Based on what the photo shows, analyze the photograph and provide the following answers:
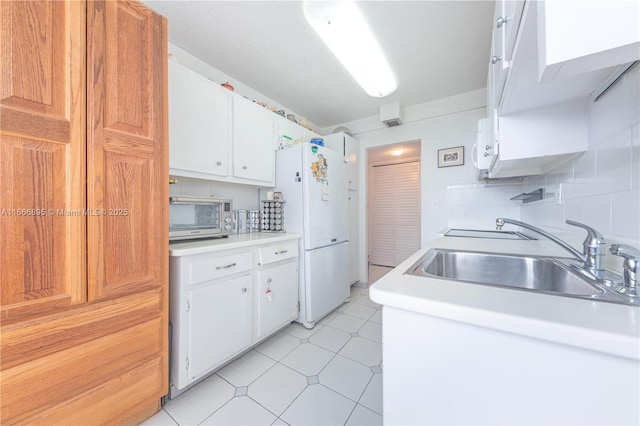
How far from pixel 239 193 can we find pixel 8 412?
1.67 metres

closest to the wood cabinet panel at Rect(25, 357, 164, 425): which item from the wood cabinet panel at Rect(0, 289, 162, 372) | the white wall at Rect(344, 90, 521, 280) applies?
the wood cabinet panel at Rect(0, 289, 162, 372)

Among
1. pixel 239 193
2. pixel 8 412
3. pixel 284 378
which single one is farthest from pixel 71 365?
pixel 239 193

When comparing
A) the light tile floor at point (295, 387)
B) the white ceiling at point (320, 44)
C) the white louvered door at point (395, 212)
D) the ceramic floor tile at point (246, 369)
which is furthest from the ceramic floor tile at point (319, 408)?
the white louvered door at point (395, 212)

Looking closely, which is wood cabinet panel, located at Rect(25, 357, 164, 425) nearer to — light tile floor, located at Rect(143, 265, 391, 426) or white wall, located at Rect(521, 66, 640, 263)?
light tile floor, located at Rect(143, 265, 391, 426)

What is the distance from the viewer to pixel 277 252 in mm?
1815

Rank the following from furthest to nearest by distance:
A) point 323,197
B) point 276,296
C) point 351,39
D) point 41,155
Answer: point 323,197
point 276,296
point 351,39
point 41,155

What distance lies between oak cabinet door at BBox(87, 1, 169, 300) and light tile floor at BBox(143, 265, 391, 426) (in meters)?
0.73

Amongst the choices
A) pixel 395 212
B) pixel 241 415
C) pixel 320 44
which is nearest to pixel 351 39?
pixel 320 44

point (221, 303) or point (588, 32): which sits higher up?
point (588, 32)

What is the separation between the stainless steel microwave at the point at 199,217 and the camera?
1.52 meters

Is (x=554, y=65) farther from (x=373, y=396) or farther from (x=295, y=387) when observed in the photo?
(x=295, y=387)

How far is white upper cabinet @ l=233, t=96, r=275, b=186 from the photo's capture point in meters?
1.84

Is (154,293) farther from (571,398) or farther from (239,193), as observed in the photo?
(571,398)

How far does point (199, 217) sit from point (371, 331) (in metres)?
1.69
